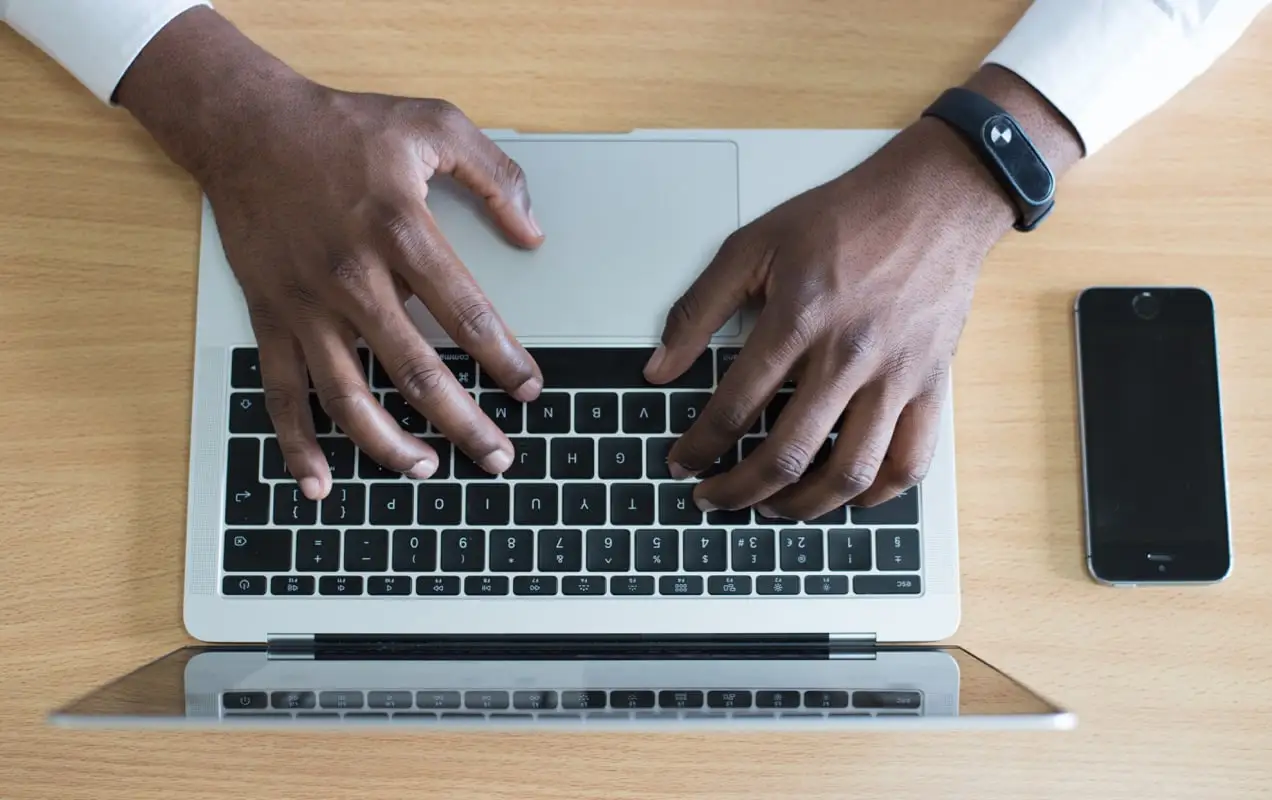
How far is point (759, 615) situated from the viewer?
64 cm

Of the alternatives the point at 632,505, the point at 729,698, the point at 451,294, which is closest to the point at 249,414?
the point at 451,294

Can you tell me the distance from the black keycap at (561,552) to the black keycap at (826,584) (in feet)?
0.50

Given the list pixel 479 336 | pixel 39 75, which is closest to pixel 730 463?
pixel 479 336

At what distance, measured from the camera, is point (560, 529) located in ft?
2.13

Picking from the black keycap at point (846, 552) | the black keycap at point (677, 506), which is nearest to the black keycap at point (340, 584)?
the black keycap at point (677, 506)

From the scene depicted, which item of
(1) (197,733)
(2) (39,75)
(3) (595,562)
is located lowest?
(1) (197,733)

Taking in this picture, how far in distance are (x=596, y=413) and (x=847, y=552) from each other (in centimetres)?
19

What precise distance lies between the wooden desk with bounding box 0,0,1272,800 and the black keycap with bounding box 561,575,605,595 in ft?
0.33

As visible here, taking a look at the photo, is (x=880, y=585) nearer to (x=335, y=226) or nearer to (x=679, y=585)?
(x=679, y=585)

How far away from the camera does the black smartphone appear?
659 millimetres

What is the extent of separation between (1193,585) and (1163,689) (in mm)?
74

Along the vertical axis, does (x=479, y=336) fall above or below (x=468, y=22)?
below

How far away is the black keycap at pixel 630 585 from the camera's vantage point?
0.64m

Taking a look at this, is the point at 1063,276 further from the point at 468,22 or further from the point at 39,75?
the point at 39,75
